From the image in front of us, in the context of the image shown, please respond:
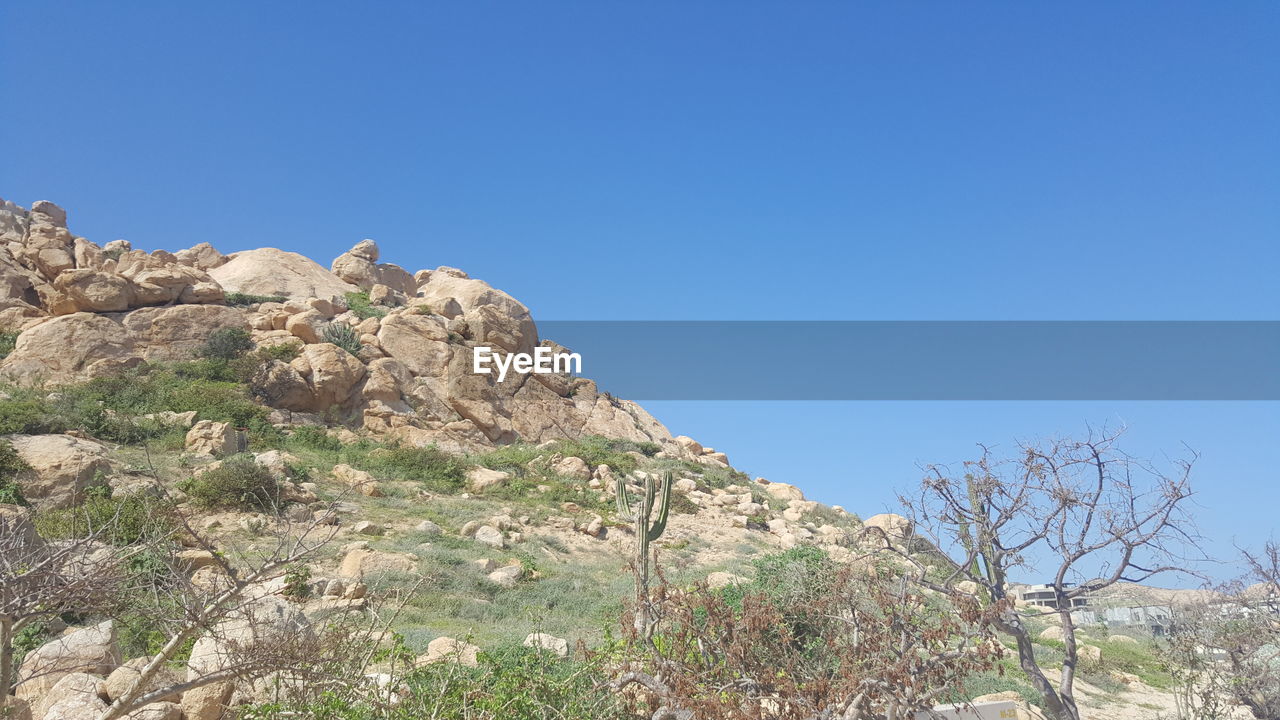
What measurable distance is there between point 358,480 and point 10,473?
6.98 m

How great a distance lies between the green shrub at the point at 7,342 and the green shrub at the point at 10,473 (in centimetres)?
1274

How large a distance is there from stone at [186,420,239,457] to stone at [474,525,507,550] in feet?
23.0

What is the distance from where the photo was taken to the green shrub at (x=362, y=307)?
35128mm

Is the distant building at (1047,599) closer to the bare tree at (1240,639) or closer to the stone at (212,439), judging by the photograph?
the bare tree at (1240,639)

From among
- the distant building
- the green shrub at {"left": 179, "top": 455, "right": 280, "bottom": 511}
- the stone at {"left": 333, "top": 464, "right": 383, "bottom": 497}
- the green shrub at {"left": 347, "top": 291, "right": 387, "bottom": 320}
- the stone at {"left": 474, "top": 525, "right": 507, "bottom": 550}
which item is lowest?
the distant building

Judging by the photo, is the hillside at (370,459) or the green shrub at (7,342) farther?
the green shrub at (7,342)

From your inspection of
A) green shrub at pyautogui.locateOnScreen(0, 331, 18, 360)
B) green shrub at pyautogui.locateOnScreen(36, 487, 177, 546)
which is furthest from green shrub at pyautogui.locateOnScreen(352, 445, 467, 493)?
green shrub at pyautogui.locateOnScreen(0, 331, 18, 360)

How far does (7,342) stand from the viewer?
2412cm

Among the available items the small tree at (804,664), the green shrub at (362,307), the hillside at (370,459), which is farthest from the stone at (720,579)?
the green shrub at (362,307)

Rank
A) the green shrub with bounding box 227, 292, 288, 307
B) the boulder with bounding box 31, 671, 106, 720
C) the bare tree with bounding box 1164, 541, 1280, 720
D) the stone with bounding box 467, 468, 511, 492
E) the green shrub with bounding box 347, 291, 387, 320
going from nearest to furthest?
the boulder with bounding box 31, 671, 106, 720 < the bare tree with bounding box 1164, 541, 1280, 720 < the stone with bounding box 467, 468, 511, 492 < the green shrub with bounding box 227, 292, 288, 307 < the green shrub with bounding box 347, 291, 387, 320

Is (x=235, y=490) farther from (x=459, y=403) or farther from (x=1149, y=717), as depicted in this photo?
(x=1149, y=717)

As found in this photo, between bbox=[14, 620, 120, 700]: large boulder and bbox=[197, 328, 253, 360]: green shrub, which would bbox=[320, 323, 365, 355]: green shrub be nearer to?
bbox=[197, 328, 253, 360]: green shrub

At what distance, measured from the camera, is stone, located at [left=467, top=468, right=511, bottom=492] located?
2164 centimetres

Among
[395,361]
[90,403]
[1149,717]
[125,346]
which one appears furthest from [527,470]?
[1149,717]
